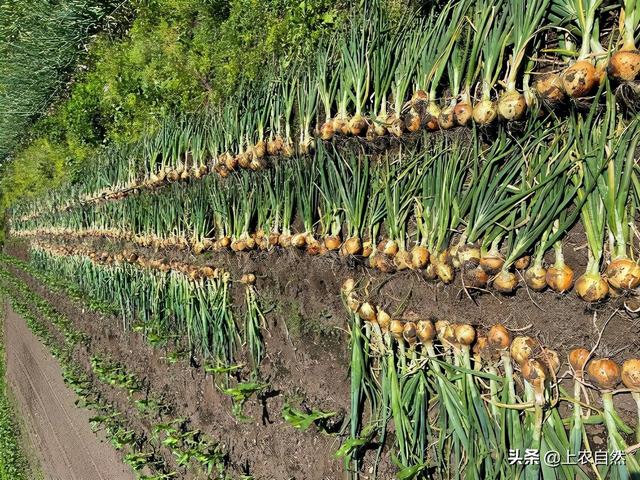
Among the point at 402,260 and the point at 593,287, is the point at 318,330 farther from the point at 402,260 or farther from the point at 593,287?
the point at 593,287

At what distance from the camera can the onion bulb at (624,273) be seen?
1358 mm

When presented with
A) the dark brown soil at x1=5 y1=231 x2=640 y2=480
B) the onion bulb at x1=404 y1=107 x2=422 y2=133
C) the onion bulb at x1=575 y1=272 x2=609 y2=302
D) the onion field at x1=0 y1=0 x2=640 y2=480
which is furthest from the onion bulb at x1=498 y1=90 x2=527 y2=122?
the onion bulb at x1=575 y1=272 x2=609 y2=302

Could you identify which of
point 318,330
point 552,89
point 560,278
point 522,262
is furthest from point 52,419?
point 552,89

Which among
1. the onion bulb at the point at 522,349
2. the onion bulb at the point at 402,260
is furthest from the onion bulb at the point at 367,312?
the onion bulb at the point at 522,349

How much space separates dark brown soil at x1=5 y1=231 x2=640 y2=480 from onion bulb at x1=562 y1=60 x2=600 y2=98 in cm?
49

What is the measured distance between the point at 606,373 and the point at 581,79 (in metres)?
0.93

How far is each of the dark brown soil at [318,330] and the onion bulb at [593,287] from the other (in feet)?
0.23

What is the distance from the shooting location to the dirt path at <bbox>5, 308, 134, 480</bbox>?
16.3 ft

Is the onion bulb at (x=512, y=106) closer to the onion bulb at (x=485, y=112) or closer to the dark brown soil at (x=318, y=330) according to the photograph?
the onion bulb at (x=485, y=112)

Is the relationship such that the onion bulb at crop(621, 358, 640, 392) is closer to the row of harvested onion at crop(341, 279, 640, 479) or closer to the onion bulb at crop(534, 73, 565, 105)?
the row of harvested onion at crop(341, 279, 640, 479)

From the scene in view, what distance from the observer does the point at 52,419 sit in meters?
6.49

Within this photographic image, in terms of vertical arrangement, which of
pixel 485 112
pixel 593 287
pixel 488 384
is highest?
pixel 485 112

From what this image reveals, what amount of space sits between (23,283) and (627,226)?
952 cm

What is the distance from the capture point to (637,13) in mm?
1321
